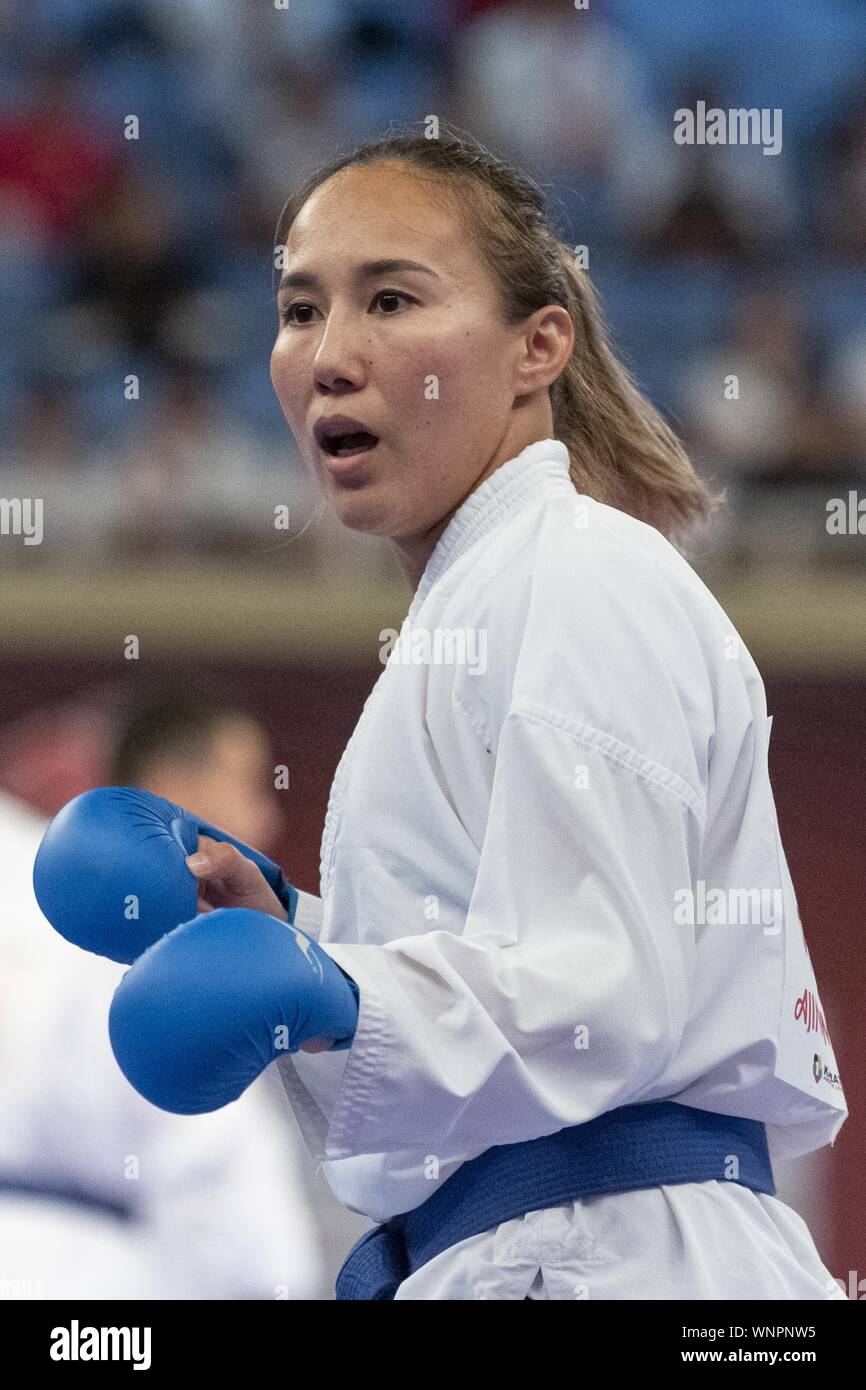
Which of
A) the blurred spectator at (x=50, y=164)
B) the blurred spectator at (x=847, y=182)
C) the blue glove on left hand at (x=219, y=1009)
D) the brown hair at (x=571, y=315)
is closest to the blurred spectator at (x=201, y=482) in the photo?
the blurred spectator at (x=50, y=164)

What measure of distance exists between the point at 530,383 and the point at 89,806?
0.54m

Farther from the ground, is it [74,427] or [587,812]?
[74,427]

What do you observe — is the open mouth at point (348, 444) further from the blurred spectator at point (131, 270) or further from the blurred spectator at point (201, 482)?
the blurred spectator at point (131, 270)

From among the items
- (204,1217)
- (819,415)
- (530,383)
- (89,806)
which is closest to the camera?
(89,806)

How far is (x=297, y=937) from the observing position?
1.20 m

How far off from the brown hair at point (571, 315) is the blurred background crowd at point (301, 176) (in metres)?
2.40

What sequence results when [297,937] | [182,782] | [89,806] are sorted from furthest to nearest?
[182,782] < [89,806] < [297,937]

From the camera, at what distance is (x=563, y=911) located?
4.03 ft

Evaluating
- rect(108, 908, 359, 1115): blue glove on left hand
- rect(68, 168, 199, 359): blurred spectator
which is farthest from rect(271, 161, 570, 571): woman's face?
rect(68, 168, 199, 359): blurred spectator

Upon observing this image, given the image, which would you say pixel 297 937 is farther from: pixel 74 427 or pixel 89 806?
pixel 74 427

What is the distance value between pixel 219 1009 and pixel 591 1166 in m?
0.36

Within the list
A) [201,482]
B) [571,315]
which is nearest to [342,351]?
[571,315]

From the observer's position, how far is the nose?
154cm
